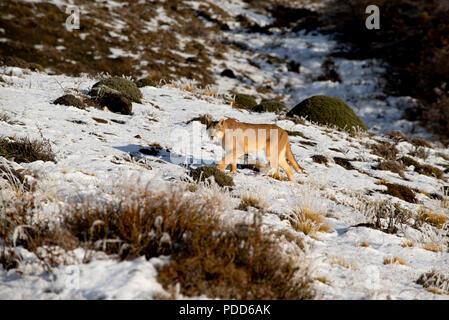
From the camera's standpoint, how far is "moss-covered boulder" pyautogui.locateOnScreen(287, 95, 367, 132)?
14180 mm

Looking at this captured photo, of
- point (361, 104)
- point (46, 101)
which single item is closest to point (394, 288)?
point (46, 101)

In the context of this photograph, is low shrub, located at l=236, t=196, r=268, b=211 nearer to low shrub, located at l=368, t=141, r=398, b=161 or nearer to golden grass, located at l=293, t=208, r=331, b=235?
golden grass, located at l=293, t=208, r=331, b=235

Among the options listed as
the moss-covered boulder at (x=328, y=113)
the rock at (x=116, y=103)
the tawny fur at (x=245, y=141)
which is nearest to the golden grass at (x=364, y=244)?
the tawny fur at (x=245, y=141)

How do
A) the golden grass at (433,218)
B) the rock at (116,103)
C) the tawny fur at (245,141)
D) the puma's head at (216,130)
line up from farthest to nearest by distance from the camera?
the rock at (116,103) < the tawny fur at (245,141) < the puma's head at (216,130) < the golden grass at (433,218)

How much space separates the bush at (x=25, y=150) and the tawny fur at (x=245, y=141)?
3.29m

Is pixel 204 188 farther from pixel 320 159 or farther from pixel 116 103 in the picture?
pixel 116 103

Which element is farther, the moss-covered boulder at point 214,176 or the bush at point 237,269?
the moss-covered boulder at point 214,176

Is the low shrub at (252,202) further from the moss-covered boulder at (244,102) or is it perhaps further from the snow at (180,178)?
the moss-covered boulder at (244,102)

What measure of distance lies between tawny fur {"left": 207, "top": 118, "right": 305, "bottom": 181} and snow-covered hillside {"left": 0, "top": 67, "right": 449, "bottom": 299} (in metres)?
0.51

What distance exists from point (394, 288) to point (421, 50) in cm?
3089

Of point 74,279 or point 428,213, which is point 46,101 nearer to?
point 74,279

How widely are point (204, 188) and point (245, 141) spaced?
315 cm

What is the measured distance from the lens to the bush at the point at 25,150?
5.07m

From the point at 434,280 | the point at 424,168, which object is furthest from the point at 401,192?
the point at 434,280
